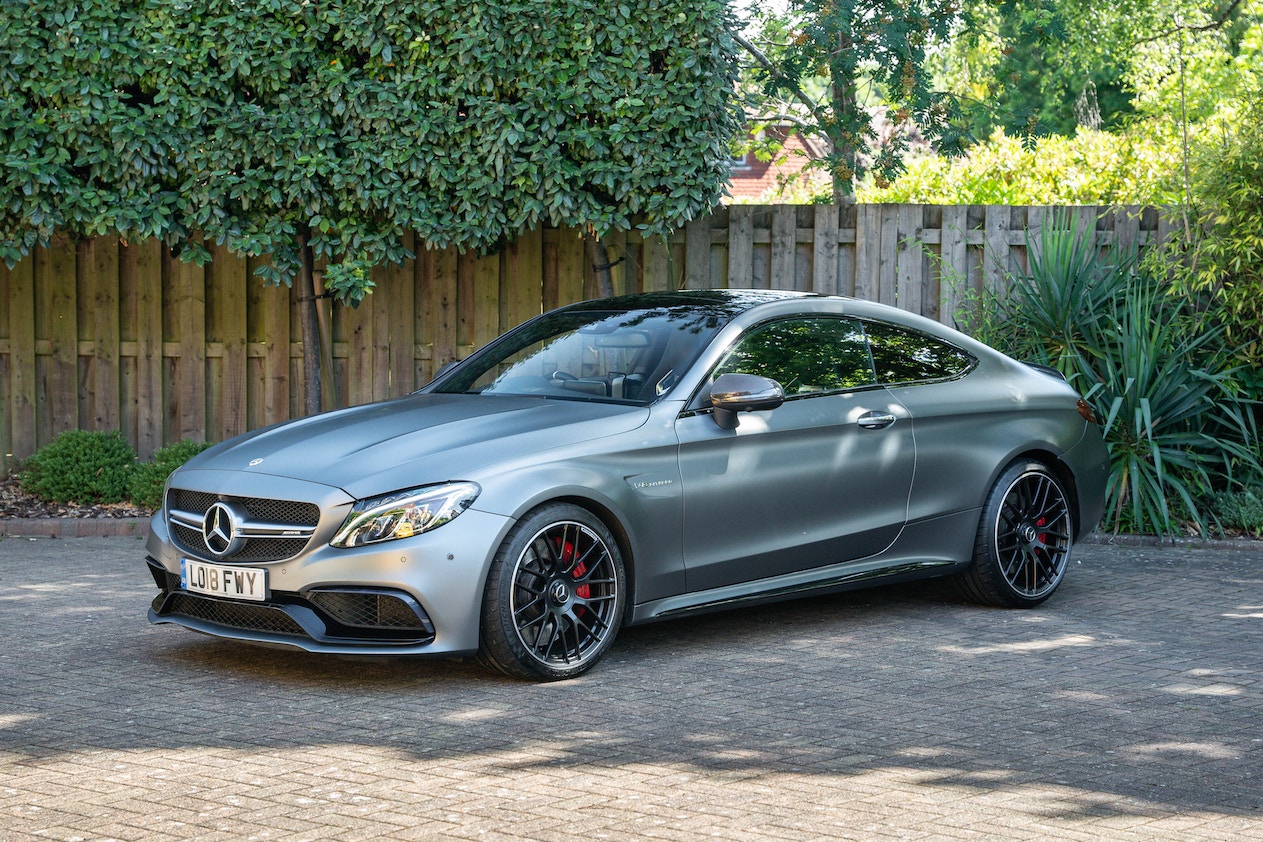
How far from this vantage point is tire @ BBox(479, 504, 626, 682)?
19.0ft

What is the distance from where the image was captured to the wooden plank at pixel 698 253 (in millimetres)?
11602

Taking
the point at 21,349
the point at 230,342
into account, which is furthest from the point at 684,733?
the point at 21,349

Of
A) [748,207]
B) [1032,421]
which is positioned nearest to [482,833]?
[1032,421]

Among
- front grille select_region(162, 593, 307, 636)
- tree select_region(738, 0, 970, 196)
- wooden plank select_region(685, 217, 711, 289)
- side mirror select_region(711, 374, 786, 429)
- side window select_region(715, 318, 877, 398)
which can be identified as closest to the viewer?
front grille select_region(162, 593, 307, 636)

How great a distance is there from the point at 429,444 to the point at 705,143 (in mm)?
5325

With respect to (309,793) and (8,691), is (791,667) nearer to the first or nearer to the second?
(309,793)

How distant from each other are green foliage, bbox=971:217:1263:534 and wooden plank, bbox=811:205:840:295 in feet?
4.59

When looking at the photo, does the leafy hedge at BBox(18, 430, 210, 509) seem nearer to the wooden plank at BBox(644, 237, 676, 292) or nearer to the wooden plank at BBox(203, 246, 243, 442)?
the wooden plank at BBox(203, 246, 243, 442)

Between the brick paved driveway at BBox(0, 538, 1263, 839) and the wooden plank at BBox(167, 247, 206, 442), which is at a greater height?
the wooden plank at BBox(167, 247, 206, 442)

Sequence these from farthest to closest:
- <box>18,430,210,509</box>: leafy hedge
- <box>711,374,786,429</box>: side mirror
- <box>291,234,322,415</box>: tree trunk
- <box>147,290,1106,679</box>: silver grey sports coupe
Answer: <box>291,234,322,415</box>: tree trunk → <box>18,430,210,509</box>: leafy hedge → <box>711,374,786,429</box>: side mirror → <box>147,290,1106,679</box>: silver grey sports coupe

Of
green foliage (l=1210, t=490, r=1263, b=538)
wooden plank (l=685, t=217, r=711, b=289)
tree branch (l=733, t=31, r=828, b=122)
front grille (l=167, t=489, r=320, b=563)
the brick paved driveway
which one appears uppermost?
tree branch (l=733, t=31, r=828, b=122)

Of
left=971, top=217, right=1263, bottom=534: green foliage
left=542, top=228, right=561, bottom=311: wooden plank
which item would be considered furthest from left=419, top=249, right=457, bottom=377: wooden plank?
left=971, top=217, right=1263, bottom=534: green foliage

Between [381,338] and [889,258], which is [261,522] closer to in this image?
[381,338]

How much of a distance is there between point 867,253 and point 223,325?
5.14 metres
